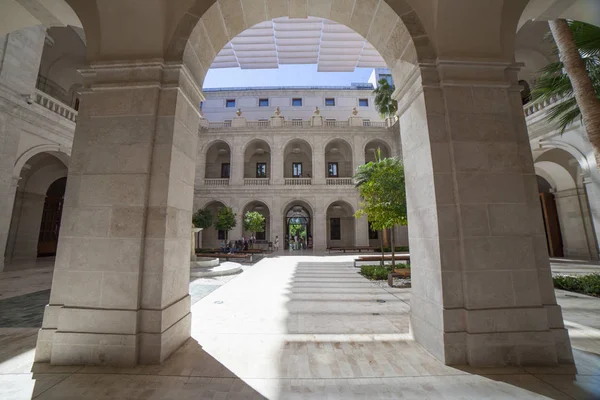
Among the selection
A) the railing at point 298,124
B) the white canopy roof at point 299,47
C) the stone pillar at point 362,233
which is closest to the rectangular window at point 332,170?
the railing at point 298,124

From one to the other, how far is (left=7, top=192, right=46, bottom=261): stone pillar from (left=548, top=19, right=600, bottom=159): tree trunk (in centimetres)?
2127

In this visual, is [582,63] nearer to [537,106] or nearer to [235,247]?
[537,106]

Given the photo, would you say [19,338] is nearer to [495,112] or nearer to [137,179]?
[137,179]

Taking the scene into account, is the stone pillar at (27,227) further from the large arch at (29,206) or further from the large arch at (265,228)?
the large arch at (265,228)

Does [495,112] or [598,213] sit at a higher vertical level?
[495,112]

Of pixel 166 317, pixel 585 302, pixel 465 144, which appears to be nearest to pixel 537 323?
pixel 465 144

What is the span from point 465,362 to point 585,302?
5393 millimetres

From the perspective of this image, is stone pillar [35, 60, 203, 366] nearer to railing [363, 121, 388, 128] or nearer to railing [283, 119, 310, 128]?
railing [283, 119, 310, 128]

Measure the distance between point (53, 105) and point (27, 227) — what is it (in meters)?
6.92

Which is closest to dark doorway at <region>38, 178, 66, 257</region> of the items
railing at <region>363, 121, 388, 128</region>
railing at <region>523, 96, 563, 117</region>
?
railing at <region>363, 121, 388, 128</region>

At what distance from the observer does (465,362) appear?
2.82 meters

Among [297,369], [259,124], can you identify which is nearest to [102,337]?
[297,369]

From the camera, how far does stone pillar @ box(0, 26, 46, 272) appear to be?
371 inches

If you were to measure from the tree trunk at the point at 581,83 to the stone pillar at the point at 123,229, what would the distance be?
5.95m
